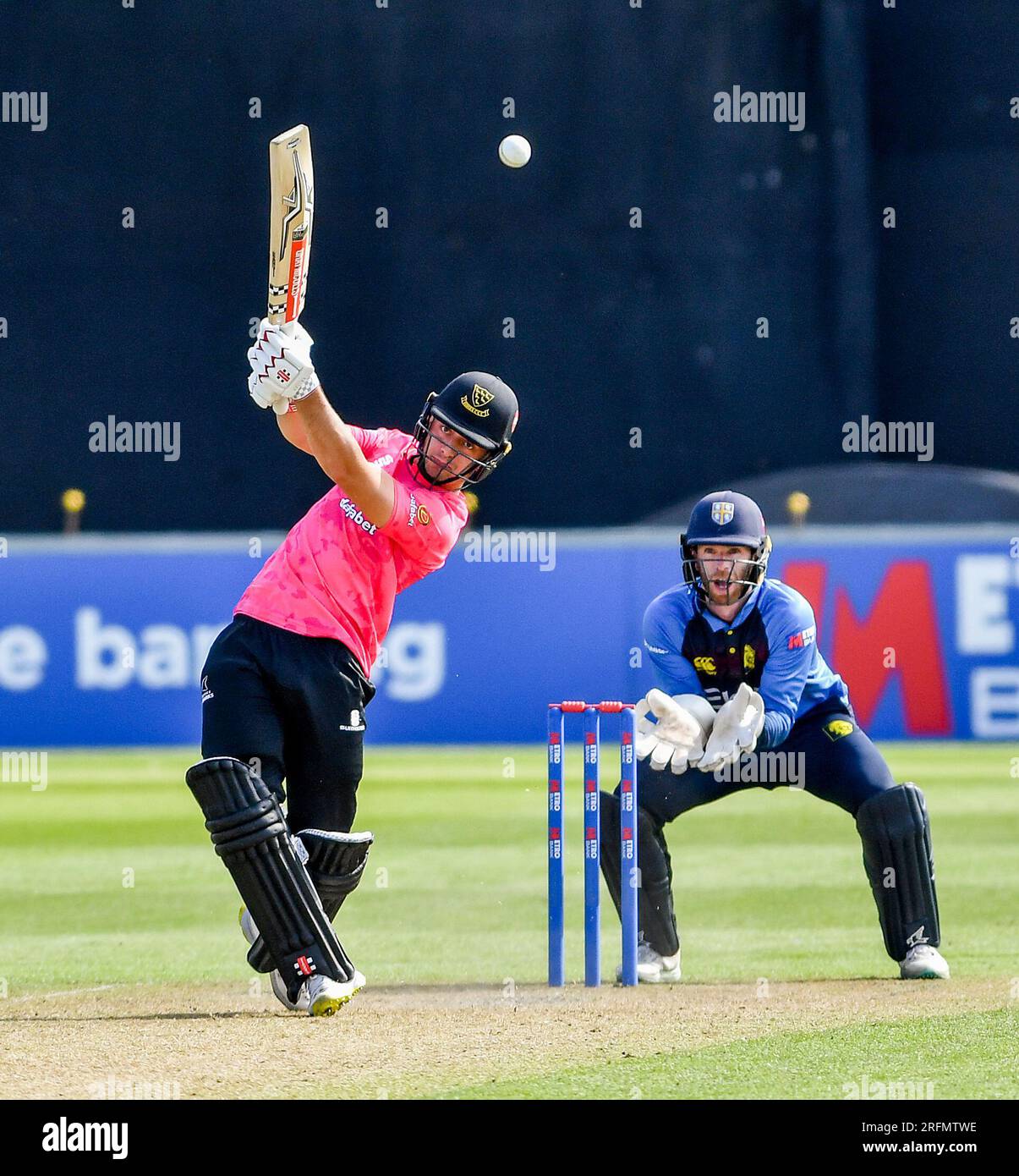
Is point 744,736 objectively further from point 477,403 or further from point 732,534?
point 477,403

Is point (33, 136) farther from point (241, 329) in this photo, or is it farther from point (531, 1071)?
point (531, 1071)

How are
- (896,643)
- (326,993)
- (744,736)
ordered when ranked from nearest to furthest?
(326,993), (744,736), (896,643)

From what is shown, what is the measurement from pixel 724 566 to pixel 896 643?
1011 centimetres

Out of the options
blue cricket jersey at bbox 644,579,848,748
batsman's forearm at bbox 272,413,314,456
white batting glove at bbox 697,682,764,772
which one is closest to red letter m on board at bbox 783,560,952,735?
blue cricket jersey at bbox 644,579,848,748

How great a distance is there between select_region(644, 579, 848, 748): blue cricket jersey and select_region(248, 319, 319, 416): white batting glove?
2261 millimetres

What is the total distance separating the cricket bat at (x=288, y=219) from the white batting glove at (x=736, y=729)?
2.30 m

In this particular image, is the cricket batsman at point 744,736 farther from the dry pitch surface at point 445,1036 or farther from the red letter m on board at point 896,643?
the red letter m on board at point 896,643

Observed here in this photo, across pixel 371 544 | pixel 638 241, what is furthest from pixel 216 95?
pixel 371 544

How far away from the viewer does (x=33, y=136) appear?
21.8 m

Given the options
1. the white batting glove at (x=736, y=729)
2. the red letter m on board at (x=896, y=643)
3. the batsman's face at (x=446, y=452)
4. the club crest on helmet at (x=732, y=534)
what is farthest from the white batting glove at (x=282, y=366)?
the red letter m on board at (x=896, y=643)

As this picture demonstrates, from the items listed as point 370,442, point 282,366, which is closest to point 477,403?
point 370,442

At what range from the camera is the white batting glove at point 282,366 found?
5566 mm

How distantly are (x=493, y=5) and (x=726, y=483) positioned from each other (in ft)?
20.1

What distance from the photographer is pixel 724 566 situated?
7.27 metres
